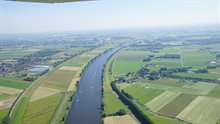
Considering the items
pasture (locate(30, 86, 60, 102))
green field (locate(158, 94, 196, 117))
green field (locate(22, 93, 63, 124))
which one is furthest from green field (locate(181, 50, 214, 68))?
green field (locate(22, 93, 63, 124))

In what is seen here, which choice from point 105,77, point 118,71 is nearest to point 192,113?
point 105,77

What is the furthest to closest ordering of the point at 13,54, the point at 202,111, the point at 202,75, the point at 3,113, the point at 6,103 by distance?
the point at 13,54
the point at 202,75
the point at 6,103
the point at 3,113
the point at 202,111

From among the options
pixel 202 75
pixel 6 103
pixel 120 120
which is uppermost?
pixel 202 75

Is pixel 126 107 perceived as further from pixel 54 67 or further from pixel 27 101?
pixel 54 67

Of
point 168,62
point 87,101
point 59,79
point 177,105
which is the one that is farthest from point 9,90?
point 168,62

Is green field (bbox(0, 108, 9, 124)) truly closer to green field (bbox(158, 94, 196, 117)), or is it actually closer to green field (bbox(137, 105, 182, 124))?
green field (bbox(137, 105, 182, 124))

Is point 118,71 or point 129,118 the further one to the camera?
point 118,71

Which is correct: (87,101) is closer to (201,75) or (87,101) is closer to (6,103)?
(6,103)
